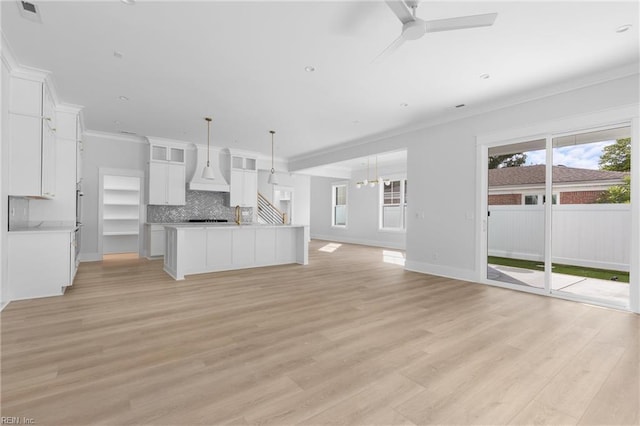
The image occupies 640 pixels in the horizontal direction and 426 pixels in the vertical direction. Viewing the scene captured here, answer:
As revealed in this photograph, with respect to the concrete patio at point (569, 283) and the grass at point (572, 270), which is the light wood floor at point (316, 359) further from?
the grass at point (572, 270)

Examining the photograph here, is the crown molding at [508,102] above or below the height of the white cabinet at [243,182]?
above

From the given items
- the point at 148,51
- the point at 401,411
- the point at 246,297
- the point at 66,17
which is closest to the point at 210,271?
the point at 246,297

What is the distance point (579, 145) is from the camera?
4.24m

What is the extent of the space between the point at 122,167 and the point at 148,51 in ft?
16.4

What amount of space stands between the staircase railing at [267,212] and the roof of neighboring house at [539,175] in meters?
6.84

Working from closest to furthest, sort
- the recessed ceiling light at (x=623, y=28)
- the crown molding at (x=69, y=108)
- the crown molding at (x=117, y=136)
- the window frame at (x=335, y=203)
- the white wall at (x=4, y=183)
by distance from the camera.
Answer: the recessed ceiling light at (x=623, y=28) < the white wall at (x=4, y=183) < the crown molding at (x=69, y=108) < the crown molding at (x=117, y=136) < the window frame at (x=335, y=203)

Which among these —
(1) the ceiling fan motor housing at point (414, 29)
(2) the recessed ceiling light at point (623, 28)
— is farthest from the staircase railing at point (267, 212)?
(2) the recessed ceiling light at point (623, 28)

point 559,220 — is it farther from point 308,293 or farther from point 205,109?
point 205,109

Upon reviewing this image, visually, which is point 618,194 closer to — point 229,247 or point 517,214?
point 517,214

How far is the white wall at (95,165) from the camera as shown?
689 centimetres

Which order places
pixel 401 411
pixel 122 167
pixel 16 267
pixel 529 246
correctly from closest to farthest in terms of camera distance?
pixel 401 411
pixel 16 267
pixel 529 246
pixel 122 167

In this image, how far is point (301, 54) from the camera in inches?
137

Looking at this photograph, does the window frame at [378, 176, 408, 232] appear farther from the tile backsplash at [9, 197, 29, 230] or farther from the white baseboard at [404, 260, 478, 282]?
the tile backsplash at [9, 197, 29, 230]

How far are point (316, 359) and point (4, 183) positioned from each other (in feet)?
14.1
